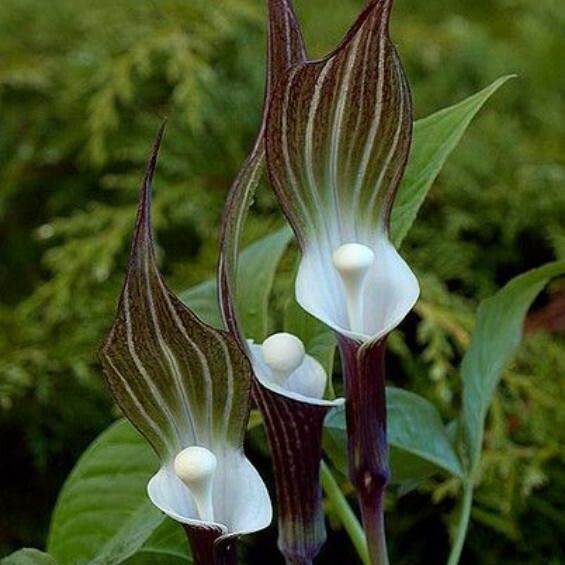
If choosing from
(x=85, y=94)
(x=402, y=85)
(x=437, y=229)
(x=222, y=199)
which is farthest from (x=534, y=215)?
(x=402, y=85)

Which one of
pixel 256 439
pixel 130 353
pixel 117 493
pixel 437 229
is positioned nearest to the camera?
pixel 130 353

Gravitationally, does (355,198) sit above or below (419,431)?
above

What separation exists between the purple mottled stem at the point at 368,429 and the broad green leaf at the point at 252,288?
13 centimetres

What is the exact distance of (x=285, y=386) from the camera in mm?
380

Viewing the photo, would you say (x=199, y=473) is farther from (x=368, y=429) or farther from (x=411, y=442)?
(x=411, y=442)

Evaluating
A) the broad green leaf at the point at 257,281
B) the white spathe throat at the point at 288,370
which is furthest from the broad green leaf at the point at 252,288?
the white spathe throat at the point at 288,370

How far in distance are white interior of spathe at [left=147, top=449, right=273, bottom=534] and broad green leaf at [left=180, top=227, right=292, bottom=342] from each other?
0.44ft

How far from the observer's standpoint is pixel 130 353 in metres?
0.33

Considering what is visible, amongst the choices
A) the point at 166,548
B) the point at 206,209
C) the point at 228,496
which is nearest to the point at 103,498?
the point at 166,548

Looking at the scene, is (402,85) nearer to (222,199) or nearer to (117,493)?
(117,493)

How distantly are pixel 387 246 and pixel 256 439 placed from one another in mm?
298

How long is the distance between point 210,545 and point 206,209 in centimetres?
45

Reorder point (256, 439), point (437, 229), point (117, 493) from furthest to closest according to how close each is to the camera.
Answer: point (437, 229)
point (256, 439)
point (117, 493)

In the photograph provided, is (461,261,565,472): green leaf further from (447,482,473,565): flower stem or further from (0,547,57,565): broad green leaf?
(0,547,57,565): broad green leaf
